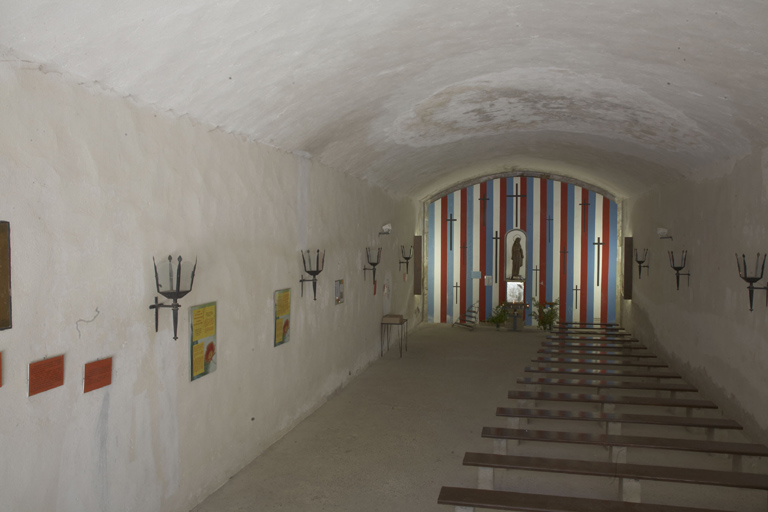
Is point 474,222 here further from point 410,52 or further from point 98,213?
point 98,213

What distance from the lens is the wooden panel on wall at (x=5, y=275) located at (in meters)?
2.52

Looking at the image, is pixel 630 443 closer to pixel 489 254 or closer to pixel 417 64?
pixel 417 64

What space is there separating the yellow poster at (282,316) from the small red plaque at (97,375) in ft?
7.06

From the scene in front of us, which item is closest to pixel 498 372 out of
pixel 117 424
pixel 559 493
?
pixel 559 493

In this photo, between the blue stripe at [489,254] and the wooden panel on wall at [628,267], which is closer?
the wooden panel on wall at [628,267]

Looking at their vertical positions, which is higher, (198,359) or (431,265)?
(431,265)

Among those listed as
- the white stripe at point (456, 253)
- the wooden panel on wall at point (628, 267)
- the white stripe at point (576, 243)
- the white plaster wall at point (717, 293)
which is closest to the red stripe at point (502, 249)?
the white stripe at point (456, 253)

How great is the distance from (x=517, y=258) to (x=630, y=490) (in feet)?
30.2

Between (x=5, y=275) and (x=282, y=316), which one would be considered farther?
(x=282, y=316)

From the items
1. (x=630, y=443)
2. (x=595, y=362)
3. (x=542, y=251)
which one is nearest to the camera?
(x=630, y=443)

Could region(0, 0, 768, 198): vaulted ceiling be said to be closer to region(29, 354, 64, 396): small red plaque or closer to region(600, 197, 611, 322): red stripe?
region(29, 354, 64, 396): small red plaque

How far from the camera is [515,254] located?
42.1ft

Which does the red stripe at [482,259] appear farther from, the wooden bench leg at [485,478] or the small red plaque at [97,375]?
the small red plaque at [97,375]

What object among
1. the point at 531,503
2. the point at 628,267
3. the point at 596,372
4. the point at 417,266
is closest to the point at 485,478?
the point at 531,503
